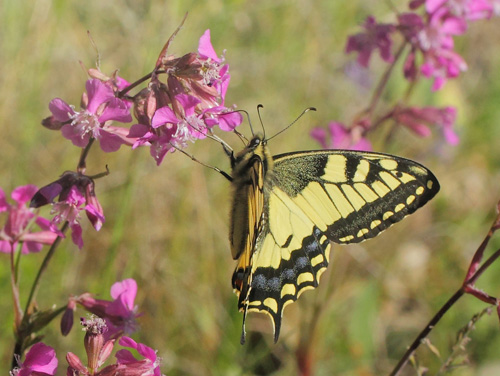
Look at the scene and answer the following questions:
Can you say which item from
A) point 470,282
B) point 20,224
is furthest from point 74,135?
point 470,282

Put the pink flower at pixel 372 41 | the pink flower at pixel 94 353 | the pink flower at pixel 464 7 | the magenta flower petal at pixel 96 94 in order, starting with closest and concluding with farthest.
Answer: the pink flower at pixel 94 353 < the magenta flower petal at pixel 96 94 < the pink flower at pixel 464 7 < the pink flower at pixel 372 41

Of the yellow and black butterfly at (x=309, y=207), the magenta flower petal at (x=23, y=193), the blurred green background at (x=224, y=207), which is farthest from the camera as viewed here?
the blurred green background at (x=224, y=207)

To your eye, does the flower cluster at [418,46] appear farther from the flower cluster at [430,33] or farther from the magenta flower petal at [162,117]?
the magenta flower petal at [162,117]

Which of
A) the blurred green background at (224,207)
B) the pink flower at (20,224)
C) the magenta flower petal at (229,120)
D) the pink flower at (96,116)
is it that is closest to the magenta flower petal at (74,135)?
the pink flower at (96,116)

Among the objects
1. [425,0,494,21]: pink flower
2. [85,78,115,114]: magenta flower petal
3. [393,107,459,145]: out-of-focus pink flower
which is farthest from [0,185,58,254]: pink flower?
[425,0,494,21]: pink flower

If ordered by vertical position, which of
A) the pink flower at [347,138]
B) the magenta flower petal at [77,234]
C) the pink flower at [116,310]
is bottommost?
the pink flower at [116,310]

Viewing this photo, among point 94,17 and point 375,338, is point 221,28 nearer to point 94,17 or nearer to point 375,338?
point 94,17

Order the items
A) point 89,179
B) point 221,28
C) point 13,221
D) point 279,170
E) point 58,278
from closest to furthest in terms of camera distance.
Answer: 1. point 89,179
2. point 13,221
3. point 279,170
4. point 58,278
5. point 221,28

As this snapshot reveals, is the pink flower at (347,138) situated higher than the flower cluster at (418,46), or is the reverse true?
the flower cluster at (418,46)

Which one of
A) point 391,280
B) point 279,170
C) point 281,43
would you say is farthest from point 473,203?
point 279,170
